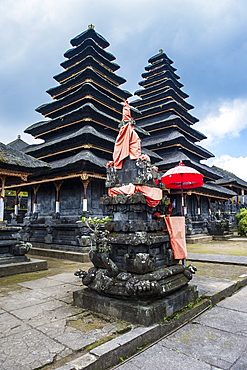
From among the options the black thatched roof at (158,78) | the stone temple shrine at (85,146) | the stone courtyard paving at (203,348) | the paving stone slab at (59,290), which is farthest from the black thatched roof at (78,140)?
the black thatched roof at (158,78)

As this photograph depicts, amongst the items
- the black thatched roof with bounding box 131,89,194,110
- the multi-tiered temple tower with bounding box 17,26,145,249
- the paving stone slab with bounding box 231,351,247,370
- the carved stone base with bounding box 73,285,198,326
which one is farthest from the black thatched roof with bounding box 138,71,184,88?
the paving stone slab with bounding box 231,351,247,370

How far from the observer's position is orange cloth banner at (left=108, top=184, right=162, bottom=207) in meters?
4.94

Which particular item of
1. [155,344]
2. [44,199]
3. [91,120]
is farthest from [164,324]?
[44,199]

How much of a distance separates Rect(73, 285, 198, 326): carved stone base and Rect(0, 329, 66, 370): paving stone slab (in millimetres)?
1099

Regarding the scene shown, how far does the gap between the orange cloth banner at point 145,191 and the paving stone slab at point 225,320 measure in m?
2.26

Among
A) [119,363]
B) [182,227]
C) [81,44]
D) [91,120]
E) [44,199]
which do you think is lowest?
[119,363]

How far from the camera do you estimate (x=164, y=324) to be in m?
3.84

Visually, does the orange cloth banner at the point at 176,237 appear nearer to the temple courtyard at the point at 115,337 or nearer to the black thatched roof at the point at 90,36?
the temple courtyard at the point at 115,337

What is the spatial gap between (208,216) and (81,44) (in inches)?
793

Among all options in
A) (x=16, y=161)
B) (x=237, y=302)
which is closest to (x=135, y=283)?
(x=237, y=302)

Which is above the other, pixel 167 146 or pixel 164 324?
pixel 167 146

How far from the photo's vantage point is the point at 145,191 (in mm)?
4980

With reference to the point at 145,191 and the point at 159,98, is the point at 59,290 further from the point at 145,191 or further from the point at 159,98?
the point at 159,98

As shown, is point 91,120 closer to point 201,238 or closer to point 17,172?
point 17,172
